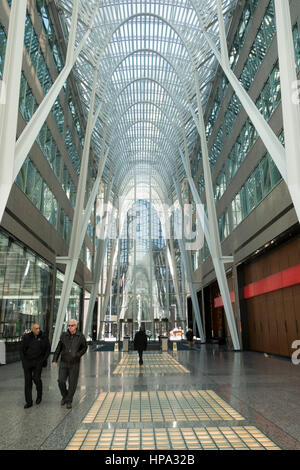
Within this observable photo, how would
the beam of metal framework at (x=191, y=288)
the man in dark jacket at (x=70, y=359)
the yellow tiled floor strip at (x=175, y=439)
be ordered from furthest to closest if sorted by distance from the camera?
the beam of metal framework at (x=191, y=288) < the man in dark jacket at (x=70, y=359) < the yellow tiled floor strip at (x=175, y=439)

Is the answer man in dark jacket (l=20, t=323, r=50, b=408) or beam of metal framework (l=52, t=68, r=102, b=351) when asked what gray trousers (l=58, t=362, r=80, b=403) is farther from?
beam of metal framework (l=52, t=68, r=102, b=351)

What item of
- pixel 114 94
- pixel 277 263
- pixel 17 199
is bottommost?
pixel 277 263

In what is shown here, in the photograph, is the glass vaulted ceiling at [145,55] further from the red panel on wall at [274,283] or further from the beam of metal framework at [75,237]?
the red panel on wall at [274,283]

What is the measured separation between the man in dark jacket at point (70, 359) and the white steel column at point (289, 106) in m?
5.77

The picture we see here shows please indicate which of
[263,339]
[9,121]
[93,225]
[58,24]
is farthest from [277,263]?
[93,225]

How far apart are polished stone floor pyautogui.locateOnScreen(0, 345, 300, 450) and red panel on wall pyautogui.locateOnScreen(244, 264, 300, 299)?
7.17 meters

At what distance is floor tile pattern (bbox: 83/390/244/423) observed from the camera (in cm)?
602

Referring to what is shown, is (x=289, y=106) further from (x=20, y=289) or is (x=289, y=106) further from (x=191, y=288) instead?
(x=191, y=288)

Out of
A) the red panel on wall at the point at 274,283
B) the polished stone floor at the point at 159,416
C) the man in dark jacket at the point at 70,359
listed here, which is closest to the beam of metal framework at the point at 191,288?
the red panel on wall at the point at 274,283

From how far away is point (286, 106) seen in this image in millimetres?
9094

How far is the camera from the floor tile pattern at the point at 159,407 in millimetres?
6016

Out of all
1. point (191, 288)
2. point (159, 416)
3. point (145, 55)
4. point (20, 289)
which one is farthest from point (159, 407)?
point (145, 55)

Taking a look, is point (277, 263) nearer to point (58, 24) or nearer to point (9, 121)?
point (9, 121)

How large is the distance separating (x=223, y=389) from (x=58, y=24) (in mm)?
25074
